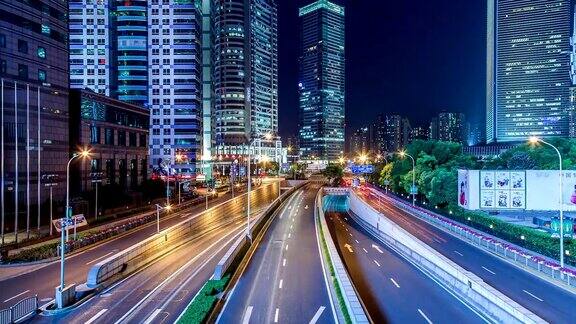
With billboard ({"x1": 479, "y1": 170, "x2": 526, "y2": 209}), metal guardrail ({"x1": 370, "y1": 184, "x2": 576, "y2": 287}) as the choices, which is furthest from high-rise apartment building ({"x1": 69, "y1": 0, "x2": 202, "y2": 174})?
billboard ({"x1": 479, "y1": 170, "x2": 526, "y2": 209})

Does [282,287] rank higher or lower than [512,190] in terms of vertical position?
lower

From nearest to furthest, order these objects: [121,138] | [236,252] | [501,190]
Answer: [236,252] < [501,190] < [121,138]

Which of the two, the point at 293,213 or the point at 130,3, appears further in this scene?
the point at 130,3

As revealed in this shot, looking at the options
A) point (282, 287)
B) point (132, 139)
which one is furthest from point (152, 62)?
point (282, 287)

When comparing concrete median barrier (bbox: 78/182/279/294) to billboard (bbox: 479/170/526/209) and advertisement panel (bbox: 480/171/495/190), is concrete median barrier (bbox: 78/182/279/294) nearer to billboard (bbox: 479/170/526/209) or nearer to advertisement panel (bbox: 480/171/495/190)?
advertisement panel (bbox: 480/171/495/190)

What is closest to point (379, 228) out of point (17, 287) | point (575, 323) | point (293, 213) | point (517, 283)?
point (293, 213)

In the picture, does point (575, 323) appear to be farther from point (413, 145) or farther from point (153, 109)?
point (153, 109)

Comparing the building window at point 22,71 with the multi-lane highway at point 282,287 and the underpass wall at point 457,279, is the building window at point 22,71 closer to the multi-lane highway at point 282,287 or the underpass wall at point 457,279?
the multi-lane highway at point 282,287

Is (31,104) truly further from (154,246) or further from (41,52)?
(154,246)
